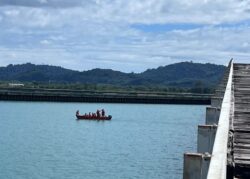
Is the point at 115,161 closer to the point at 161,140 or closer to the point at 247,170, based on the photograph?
the point at 161,140

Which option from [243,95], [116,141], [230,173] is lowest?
[116,141]

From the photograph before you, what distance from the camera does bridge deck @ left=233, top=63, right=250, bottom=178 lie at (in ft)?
23.7

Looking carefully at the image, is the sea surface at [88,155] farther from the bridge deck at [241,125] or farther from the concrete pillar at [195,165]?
the concrete pillar at [195,165]

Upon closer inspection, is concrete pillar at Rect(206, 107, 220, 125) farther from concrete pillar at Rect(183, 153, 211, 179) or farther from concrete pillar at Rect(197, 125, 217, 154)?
concrete pillar at Rect(183, 153, 211, 179)

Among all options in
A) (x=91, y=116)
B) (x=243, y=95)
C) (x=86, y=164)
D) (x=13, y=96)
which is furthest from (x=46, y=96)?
(x=243, y=95)

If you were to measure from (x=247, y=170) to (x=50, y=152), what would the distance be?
51469 millimetres

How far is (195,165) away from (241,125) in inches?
109

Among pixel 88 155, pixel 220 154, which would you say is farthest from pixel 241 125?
pixel 88 155

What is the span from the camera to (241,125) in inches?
366

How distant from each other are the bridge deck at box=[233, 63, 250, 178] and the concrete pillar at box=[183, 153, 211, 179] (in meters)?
0.55

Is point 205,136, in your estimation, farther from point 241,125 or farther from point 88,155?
point 88,155

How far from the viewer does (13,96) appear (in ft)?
643

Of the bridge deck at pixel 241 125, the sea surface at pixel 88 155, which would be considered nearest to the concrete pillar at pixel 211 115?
the bridge deck at pixel 241 125

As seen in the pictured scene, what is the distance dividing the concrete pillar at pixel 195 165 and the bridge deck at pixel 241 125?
551 millimetres
